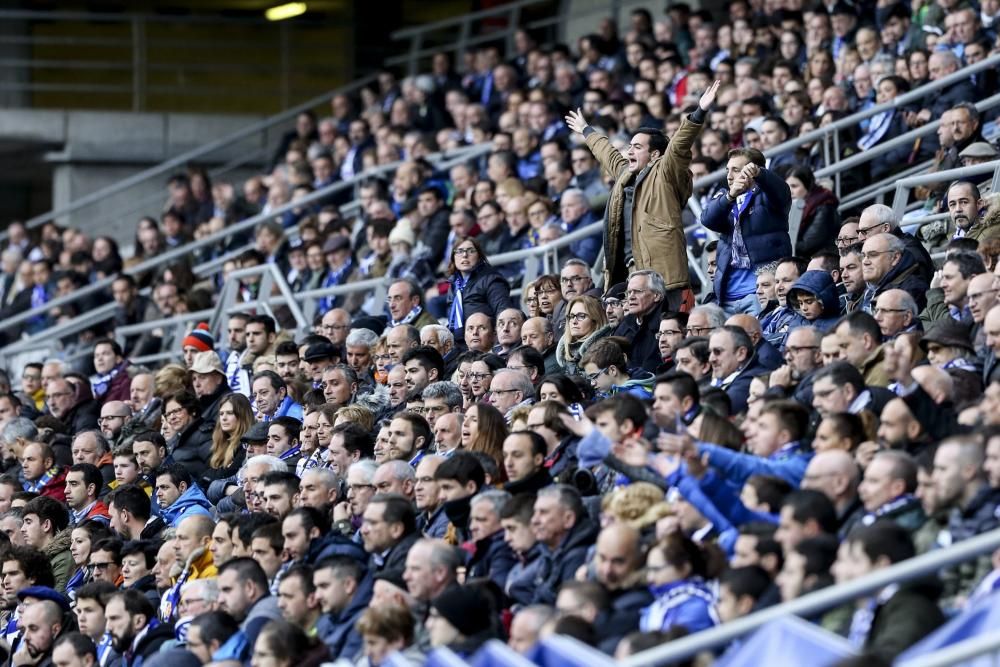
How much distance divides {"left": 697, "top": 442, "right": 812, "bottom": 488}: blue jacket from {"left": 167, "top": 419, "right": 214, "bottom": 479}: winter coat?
505 centimetres

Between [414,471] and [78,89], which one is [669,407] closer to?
[414,471]

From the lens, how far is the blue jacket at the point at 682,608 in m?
7.47

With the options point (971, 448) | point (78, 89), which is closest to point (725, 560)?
point (971, 448)

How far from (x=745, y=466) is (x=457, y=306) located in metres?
5.15

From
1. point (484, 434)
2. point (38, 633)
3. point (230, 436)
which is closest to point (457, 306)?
point (230, 436)

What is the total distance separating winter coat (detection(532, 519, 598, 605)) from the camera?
326 inches

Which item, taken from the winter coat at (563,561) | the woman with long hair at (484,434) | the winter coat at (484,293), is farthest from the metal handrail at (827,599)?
the winter coat at (484,293)

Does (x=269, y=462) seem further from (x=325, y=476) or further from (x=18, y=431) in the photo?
(x=18, y=431)

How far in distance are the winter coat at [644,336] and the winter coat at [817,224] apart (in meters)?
1.53

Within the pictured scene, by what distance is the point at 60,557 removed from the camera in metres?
11.8

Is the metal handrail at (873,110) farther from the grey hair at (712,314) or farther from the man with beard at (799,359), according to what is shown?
the man with beard at (799,359)

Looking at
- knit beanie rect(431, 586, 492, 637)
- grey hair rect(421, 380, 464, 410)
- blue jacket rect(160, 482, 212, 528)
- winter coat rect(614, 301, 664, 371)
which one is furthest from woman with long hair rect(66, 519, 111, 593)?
knit beanie rect(431, 586, 492, 637)

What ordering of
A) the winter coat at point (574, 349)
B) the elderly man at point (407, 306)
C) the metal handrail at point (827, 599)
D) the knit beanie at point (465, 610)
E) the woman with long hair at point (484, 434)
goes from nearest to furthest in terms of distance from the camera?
the metal handrail at point (827, 599) → the knit beanie at point (465, 610) → the woman with long hair at point (484, 434) → the winter coat at point (574, 349) → the elderly man at point (407, 306)

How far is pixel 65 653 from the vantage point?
9.95 metres
